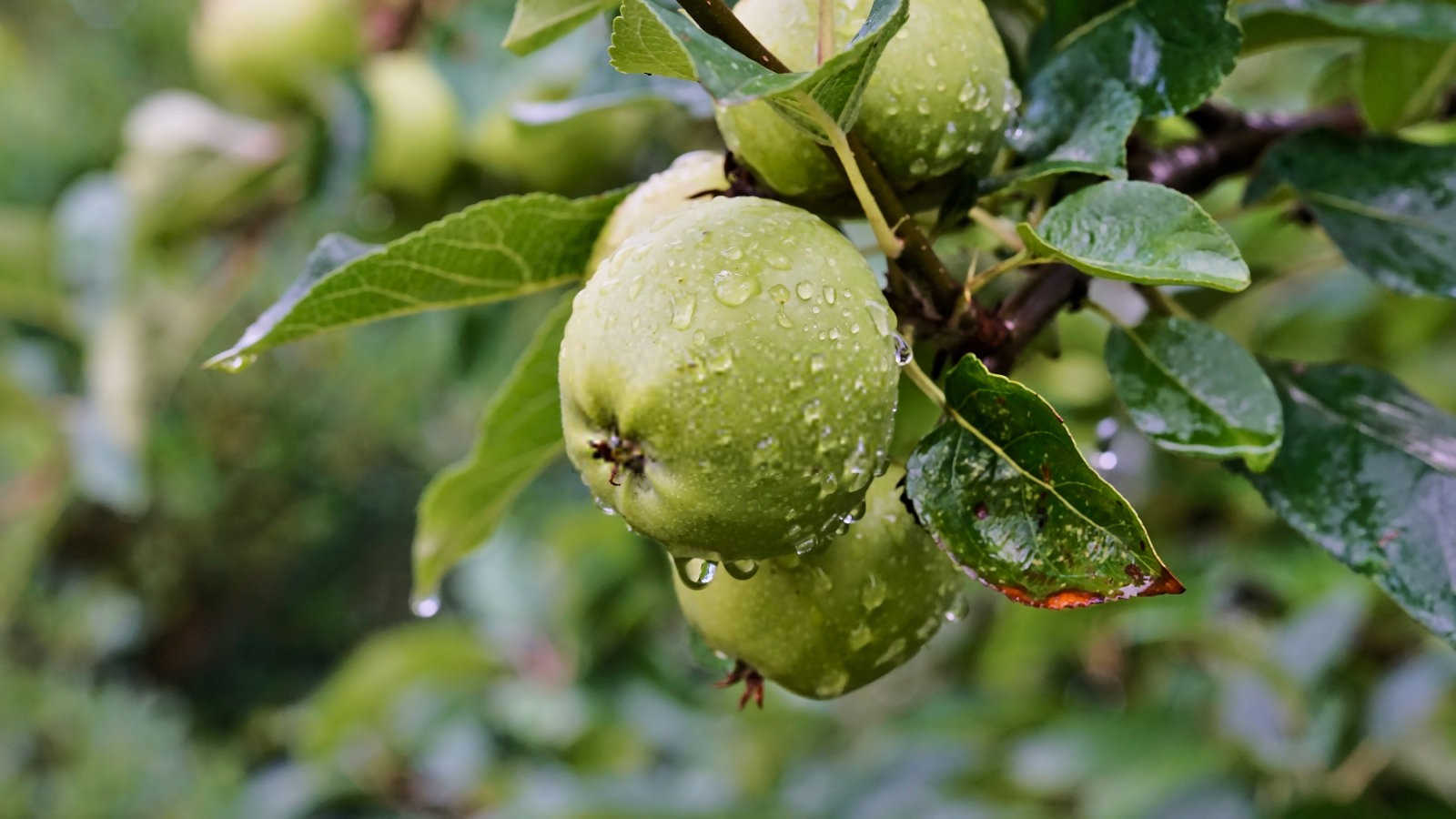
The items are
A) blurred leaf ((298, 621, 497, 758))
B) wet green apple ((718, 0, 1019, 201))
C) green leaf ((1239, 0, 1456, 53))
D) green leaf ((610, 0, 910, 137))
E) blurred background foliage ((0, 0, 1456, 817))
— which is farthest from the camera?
blurred leaf ((298, 621, 497, 758))

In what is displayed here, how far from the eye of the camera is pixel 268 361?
2.85 meters

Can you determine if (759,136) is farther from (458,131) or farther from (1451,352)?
(1451,352)

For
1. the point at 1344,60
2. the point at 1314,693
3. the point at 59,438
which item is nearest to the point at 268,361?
the point at 59,438

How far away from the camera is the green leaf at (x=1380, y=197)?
57 cm

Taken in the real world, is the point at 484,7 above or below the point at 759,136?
below

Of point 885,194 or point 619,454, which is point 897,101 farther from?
point 619,454

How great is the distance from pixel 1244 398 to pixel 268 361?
8.87 feet

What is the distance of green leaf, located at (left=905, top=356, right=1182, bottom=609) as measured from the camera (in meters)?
0.41

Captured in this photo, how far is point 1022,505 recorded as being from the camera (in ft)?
1.42

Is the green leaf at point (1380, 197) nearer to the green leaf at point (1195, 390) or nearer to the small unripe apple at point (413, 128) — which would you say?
the green leaf at point (1195, 390)

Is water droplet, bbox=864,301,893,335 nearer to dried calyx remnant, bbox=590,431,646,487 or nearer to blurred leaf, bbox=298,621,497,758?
dried calyx remnant, bbox=590,431,646,487

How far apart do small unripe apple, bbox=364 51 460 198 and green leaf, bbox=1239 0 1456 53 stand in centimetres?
89

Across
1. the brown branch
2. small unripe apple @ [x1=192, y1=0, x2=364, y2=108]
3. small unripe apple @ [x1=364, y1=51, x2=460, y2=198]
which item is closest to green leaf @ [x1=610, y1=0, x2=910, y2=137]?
the brown branch

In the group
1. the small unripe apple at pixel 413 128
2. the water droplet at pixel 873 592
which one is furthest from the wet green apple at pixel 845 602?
the small unripe apple at pixel 413 128
